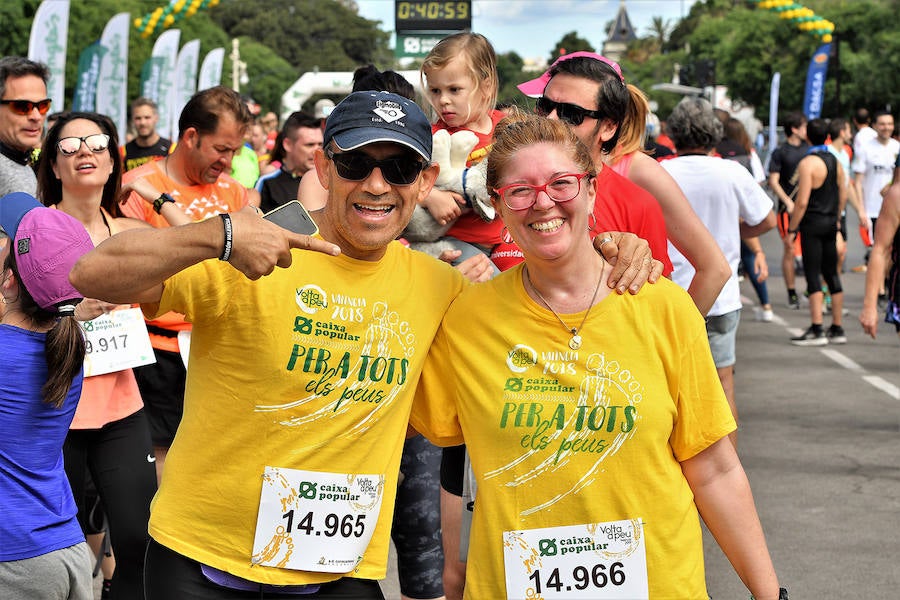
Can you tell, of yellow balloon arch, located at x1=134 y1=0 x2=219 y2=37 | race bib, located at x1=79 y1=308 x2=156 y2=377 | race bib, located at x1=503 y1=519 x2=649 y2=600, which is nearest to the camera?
race bib, located at x1=503 y1=519 x2=649 y2=600

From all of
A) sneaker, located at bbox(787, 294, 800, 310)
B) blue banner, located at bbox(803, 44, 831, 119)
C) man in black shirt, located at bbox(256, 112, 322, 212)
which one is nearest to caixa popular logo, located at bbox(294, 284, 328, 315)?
man in black shirt, located at bbox(256, 112, 322, 212)

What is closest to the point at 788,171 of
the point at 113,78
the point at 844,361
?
the point at 844,361

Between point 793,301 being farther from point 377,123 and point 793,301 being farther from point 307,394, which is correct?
point 307,394

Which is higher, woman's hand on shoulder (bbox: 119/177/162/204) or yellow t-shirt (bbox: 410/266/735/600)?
woman's hand on shoulder (bbox: 119/177/162/204)

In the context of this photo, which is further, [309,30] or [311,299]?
[309,30]

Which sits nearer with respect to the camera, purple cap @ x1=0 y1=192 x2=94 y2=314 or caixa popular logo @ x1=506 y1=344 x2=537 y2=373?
caixa popular logo @ x1=506 y1=344 x2=537 y2=373

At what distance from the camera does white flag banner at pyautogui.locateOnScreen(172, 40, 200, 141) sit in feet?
104

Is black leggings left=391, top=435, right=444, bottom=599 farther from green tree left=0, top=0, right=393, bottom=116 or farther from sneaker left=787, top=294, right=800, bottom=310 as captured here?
green tree left=0, top=0, right=393, bottom=116

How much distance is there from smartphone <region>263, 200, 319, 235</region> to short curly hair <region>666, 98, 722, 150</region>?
4.57m

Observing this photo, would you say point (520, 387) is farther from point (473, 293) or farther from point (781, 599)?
point (781, 599)

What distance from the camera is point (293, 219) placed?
2939mm

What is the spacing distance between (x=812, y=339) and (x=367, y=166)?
10.6m

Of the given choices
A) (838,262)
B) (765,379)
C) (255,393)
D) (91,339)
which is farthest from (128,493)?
(838,262)

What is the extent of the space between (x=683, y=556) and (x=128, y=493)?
2.61 metres
